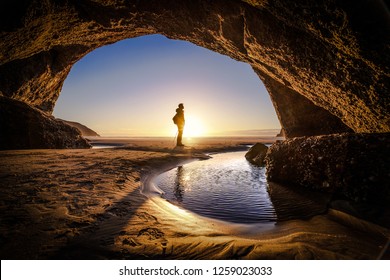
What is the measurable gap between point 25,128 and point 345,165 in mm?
10924

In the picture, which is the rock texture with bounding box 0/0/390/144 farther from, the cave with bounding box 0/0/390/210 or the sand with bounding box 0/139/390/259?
the sand with bounding box 0/139/390/259

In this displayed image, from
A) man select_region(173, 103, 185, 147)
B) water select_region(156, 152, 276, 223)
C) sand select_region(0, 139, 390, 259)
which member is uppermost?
man select_region(173, 103, 185, 147)

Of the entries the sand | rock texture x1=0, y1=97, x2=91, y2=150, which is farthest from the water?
rock texture x1=0, y1=97, x2=91, y2=150

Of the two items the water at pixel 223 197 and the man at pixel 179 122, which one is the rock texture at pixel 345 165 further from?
the man at pixel 179 122

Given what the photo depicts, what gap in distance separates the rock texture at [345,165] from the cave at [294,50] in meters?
0.01

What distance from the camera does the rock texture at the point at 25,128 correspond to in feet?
24.9

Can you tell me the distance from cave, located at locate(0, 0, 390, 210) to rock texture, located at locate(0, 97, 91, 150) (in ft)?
0.11

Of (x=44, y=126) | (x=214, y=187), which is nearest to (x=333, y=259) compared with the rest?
(x=214, y=187)

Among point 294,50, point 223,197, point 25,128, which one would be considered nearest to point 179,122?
point 25,128

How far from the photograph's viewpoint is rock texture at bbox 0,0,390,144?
2809 mm

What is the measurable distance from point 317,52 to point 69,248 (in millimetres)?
4955

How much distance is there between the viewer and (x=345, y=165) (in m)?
3.05

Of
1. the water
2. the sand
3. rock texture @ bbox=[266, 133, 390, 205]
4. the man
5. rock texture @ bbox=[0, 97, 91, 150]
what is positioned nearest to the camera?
the sand

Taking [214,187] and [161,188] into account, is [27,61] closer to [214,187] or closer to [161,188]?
[161,188]
